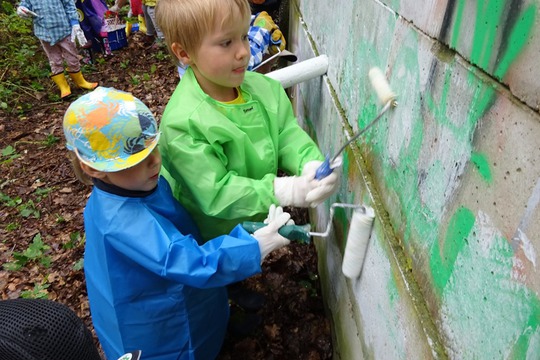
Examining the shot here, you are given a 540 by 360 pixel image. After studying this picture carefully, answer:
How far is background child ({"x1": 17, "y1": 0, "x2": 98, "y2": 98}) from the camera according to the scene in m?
6.28

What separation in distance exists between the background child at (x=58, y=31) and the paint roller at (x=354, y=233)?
5.87 metres

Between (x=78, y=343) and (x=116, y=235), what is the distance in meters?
0.59

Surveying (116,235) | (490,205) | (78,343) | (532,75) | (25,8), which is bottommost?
(25,8)

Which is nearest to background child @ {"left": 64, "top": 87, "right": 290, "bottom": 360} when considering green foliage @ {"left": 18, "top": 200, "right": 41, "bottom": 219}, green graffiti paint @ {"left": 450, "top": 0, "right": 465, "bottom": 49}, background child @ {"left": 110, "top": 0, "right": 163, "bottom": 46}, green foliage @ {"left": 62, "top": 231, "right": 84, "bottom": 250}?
green graffiti paint @ {"left": 450, "top": 0, "right": 465, "bottom": 49}

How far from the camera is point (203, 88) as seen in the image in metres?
2.17

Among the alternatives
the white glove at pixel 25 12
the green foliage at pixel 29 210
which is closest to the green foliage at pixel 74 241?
the green foliage at pixel 29 210

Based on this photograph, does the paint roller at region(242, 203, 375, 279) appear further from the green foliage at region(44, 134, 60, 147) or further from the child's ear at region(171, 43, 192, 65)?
the green foliage at region(44, 134, 60, 147)

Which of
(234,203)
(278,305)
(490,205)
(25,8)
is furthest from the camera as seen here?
(25,8)

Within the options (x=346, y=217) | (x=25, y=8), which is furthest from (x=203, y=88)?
(x=25, y=8)

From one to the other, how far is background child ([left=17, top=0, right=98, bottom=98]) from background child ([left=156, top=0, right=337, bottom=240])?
17.1 feet

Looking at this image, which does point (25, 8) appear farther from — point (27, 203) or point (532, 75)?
point (532, 75)

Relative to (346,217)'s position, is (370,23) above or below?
above

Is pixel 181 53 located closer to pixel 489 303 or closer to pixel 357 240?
pixel 357 240

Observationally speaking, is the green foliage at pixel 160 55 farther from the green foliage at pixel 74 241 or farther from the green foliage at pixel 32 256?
the green foliage at pixel 32 256
